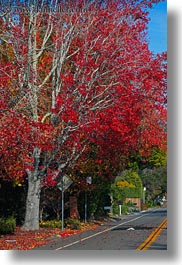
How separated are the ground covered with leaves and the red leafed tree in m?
1.03

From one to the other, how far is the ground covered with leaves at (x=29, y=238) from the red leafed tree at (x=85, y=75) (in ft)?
3.37

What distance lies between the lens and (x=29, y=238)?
25.0 m

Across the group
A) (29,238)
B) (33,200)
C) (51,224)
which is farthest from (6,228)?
(51,224)

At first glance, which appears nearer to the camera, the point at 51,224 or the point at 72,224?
the point at 51,224

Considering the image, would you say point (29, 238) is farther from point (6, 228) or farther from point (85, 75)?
point (85, 75)

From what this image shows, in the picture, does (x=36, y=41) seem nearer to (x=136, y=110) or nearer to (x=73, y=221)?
(x=136, y=110)

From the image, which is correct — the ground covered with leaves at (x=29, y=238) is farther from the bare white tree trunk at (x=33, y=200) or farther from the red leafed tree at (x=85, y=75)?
the red leafed tree at (x=85, y=75)

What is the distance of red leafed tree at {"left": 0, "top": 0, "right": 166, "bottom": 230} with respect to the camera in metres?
23.8

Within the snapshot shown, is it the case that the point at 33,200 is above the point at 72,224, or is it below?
above

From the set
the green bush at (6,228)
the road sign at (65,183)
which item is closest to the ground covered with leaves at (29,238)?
the green bush at (6,228)

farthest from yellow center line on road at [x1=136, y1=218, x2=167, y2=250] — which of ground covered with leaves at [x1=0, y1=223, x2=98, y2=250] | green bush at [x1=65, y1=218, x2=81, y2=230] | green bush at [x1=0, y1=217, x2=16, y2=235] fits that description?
green bush at [x1=0, y1=217, x2=16, y2=235]

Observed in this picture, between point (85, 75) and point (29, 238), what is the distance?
604cm

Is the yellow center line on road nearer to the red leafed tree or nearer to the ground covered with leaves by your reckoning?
the ground covered with leaves

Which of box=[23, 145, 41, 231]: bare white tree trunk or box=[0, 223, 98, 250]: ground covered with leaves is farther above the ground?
box=[23, 145, 41, 231]: bare white tree trunk
